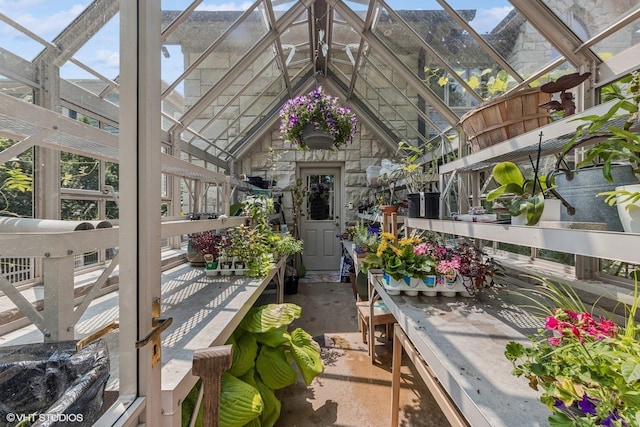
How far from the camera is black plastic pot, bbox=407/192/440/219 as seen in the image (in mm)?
1705

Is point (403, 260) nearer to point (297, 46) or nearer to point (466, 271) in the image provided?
point (466, 271)

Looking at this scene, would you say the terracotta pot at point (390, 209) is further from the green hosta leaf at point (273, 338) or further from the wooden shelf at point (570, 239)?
the green hosta leaf at point (273, 338)

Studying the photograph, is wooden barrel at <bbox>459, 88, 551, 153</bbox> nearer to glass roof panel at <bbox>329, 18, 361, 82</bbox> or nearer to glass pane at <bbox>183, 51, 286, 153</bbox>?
glass roof panel at <bbox>329, 18, 361, 82</bbox>

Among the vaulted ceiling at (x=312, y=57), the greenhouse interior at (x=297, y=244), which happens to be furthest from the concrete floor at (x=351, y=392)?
Answer: the vaulted ceiling at (x=312, y=57)

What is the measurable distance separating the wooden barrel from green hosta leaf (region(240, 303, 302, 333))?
150 centimetres

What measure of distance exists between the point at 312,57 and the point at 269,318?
3830 millimetres

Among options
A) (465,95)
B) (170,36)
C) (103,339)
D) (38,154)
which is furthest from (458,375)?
(170,36)

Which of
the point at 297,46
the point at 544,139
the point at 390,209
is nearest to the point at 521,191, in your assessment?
the point at 544,139

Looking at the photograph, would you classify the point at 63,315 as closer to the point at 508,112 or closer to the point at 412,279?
the point at 412,279

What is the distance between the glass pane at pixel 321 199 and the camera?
16.7 feet

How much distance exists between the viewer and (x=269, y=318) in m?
1.71

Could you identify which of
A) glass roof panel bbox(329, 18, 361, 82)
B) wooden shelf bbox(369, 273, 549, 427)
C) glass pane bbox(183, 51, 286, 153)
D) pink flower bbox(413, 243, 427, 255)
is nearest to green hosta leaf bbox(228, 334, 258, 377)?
wooden shelf bbox(369, 273, 549, 427)

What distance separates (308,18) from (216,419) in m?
3.83

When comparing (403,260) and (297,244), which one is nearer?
(403,260)
